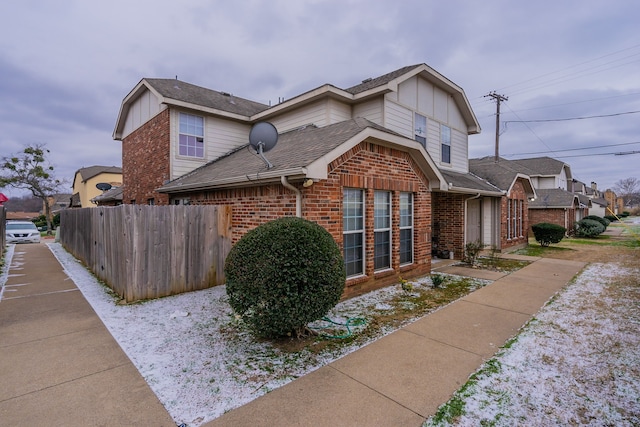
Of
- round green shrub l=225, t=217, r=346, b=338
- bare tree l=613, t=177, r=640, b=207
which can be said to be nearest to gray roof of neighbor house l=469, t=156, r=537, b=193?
round green shrub l=225, t=217, r=346, b=338

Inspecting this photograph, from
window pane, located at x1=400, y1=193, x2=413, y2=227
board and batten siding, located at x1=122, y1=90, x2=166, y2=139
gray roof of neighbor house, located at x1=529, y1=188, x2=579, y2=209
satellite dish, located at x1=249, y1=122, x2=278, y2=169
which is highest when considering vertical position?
board and batten siding, located at x1=122, y1=90, x2=166, y2=139

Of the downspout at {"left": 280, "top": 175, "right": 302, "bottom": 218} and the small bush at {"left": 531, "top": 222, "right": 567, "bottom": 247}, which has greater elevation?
the downspout at {"left": 280, "top": 175, "right": 302, "bottom": 218}

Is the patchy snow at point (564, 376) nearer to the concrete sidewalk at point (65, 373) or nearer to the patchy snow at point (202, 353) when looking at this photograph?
the patchy snow at point (202, 353)

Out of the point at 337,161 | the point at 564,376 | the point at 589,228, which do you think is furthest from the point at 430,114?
the point at 589,228

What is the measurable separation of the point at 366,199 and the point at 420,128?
6225 millimetres

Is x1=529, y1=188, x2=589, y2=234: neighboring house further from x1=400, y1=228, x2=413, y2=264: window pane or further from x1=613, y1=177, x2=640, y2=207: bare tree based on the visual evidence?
x1=613, y1=177, x2=640, y2=207: bare tree

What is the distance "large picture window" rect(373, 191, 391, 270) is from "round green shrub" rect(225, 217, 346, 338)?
3160mm

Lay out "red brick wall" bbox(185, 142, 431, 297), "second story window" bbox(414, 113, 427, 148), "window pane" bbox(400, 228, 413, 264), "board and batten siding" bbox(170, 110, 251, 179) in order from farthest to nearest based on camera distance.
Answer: "second story window" bbox(414, 113, 427, 148) < "board and batten siding" bbox(170, 110, 251, 179) < "window pane" bbox(400, 228, 413, 264) < "red brick wall" bbox(185, 142, 431, 297)

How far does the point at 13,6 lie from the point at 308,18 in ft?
25.0

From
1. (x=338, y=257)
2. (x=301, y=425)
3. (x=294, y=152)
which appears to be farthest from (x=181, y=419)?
(x=294, y=152)

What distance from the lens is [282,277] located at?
13.3 ft

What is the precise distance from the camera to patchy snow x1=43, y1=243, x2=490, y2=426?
319cm

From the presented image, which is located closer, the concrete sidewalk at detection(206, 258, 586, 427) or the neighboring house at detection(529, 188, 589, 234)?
the concrete sidewalk at detection(206, 258, 586, 427)

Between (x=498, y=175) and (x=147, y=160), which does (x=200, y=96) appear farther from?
(x=498, y=175)
